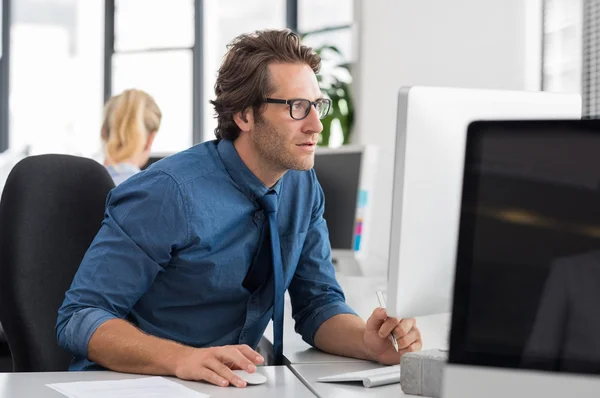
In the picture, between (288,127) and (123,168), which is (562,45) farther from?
(288,127)

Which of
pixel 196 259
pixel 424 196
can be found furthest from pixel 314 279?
pixel 424 196

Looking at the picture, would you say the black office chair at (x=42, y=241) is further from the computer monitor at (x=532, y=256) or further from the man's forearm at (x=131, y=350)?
the computer monitor at (x=532, y=256)

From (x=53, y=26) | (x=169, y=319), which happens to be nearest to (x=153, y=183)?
(x=169, y=319)

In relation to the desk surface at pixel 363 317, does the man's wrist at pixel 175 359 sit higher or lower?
higher

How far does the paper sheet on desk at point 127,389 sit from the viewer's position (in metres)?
1.17

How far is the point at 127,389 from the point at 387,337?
50 cm

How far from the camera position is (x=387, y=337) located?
149cm

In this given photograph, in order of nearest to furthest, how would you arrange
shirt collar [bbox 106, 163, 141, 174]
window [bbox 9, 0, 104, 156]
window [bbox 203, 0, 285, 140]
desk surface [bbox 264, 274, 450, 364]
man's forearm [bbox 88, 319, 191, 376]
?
man's forearm [bbox 88, 319, 191, 376], desk surface [bbox 264, 274, 450, 364], shirt collar [bbox 106, 163, 141, 174], window [bbox 203, 0, 285, 140], window [bbox 9, 0, 104, 156]

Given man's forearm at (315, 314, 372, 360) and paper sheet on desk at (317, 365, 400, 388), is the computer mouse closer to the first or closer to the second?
paper sheet on desk at (317, 365, 400, 388)

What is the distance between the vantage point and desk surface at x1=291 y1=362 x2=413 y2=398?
1237 mm

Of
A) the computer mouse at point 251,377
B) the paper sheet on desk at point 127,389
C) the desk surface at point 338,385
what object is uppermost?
the paper sheet on desk at point 127,389

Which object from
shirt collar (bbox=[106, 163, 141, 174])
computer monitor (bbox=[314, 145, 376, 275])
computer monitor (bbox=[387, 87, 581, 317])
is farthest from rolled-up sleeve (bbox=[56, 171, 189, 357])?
shirt collar (bbox=[106, 163, 141, 174])

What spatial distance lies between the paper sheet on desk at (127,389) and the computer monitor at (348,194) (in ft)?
5.82

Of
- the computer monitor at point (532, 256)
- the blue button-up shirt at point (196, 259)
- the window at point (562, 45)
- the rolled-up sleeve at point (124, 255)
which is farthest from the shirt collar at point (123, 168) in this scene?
the computer monitor at point (532, 256)
